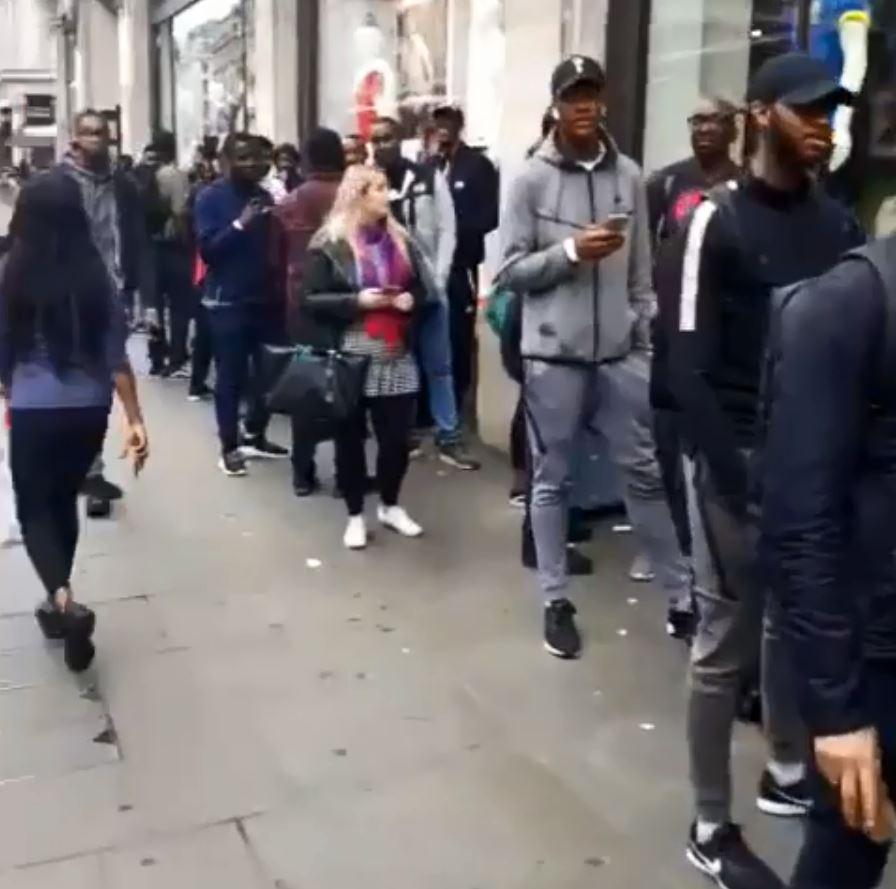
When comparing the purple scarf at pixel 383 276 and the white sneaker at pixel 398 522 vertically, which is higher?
the purple scarf at pixel 383 276

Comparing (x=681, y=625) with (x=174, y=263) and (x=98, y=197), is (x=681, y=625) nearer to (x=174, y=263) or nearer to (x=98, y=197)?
(x=98, y=197)

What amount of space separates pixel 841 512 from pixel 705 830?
5.03 feet

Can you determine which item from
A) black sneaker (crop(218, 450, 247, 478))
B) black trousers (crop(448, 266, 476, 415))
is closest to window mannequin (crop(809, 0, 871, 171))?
black trousers (crop(448, 266, 476, 415))

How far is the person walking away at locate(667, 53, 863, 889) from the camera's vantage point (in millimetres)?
3010

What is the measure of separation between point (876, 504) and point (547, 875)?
1.69 metres

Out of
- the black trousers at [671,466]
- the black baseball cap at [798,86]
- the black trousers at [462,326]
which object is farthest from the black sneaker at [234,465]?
the black baseball cap at [798,86]

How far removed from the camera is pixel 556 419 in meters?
4.57

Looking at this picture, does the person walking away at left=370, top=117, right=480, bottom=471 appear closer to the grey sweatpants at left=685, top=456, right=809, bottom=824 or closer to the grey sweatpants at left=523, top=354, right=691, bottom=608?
the grey sweatpants at left=523, top=354, right=691, bottom=608

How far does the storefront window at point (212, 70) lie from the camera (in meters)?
13.7

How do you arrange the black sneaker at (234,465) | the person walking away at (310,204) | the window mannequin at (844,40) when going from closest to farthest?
1. the window mannequin at (844,40)
2. the person walking away at (310,204)
3. the black sneaker at (234,465)

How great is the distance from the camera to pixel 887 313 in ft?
6.46

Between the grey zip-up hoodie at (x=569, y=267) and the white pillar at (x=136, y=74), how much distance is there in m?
15.8

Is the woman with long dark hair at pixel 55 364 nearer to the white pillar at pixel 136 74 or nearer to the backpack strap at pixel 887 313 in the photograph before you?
the backpack strap at pixel 887 313

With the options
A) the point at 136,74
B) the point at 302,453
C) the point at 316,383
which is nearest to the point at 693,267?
the point at 316,383
